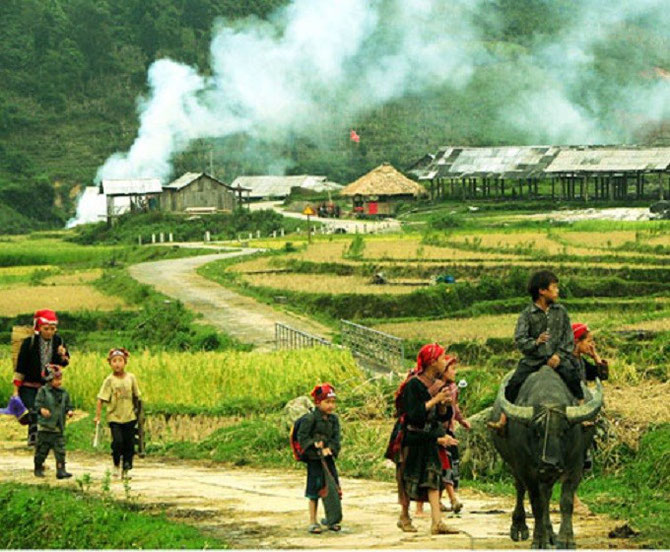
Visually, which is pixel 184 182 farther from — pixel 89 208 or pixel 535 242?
pixel 535 242

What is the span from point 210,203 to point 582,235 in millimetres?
25704

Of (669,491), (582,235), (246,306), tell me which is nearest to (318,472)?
(669,491)

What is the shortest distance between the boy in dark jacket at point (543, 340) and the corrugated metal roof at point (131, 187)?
55943 millimetres

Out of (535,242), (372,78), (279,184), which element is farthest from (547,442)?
(372,78)

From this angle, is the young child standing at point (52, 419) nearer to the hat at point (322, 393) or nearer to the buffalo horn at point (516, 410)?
the hat at point (322, 393)

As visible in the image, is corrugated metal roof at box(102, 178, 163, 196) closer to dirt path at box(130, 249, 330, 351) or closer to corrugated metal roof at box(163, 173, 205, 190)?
corrugated metal roof at box(163, 173, 205, 190)

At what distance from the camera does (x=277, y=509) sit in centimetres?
1213

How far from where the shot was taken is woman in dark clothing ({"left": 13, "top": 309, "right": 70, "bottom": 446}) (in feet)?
46.6

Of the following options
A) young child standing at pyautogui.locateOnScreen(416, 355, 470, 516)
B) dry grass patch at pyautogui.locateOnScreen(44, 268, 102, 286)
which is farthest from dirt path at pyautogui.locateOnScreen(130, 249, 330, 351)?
young child standing at pyautogui.locateOnScreen(416, 355, 470, 516)

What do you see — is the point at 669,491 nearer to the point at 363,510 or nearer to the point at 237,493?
the point at 363,510

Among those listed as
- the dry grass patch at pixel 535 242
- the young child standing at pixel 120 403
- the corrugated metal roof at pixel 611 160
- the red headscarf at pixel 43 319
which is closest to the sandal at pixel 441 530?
the young child standing at pixel 120 403

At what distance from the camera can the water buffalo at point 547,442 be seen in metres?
9.91

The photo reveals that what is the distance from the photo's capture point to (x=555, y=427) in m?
9.93

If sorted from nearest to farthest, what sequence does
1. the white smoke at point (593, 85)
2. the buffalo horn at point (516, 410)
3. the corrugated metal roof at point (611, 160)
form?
the buffalo horn at point (516, 410) < the corrugated metal roof at point (611, 160) < the white smoke at point (593, 85)
